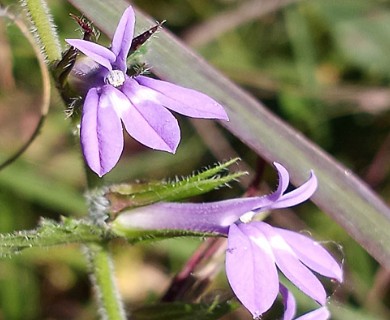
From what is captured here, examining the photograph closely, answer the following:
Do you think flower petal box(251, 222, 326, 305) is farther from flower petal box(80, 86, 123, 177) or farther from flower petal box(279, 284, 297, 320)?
flower petal box(80, 86, 123, 177)

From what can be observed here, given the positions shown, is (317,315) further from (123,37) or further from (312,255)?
(123,37)

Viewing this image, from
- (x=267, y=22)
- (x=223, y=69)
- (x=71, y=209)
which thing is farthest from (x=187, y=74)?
(x=267, y=22)

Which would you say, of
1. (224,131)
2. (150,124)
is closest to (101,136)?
(150,124)

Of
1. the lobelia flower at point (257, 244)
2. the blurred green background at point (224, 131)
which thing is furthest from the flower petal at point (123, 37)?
the blurred green background at point (224, 131)

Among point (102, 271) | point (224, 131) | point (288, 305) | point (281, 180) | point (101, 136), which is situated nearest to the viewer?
point (101, 136)

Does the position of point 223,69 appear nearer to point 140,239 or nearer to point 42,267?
point 42,267

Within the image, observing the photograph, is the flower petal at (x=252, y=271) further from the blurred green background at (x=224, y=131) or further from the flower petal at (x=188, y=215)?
the blurred green background at (x=224, y=131)
